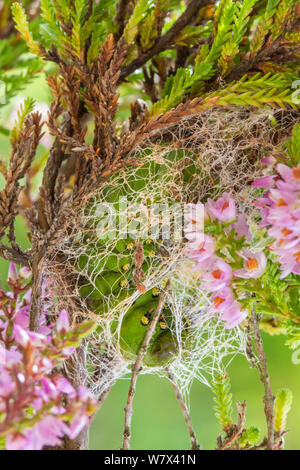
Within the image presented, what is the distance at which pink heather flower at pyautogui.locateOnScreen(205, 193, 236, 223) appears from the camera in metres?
0.54

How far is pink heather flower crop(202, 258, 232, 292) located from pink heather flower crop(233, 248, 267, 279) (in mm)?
12

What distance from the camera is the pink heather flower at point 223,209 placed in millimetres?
544

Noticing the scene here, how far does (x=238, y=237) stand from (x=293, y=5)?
0.29 metres

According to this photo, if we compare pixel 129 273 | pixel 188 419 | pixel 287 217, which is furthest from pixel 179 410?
pixel 287 217

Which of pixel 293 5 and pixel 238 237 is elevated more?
pixel 293 5

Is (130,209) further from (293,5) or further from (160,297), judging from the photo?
(293,5)

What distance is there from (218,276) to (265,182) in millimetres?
121

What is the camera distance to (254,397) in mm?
1521

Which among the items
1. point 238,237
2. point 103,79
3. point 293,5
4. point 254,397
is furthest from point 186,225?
point 254,397

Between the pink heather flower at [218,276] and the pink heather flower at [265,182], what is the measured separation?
0.10m

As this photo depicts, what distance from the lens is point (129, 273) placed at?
595 millimetres

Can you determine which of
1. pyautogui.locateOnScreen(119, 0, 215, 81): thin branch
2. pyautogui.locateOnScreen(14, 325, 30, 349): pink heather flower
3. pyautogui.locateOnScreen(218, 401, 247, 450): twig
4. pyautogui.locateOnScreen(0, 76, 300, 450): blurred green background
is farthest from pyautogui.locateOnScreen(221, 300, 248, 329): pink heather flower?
pyautogui.locateOnScreen(0, 76, 300, 450): blurred green background

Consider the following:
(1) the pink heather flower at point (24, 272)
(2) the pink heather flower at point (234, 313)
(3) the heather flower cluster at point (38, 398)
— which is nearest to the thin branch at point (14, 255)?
(1) the pink heather flower at point (24, 272)

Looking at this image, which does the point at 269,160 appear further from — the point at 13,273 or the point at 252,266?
the point at 13,273
